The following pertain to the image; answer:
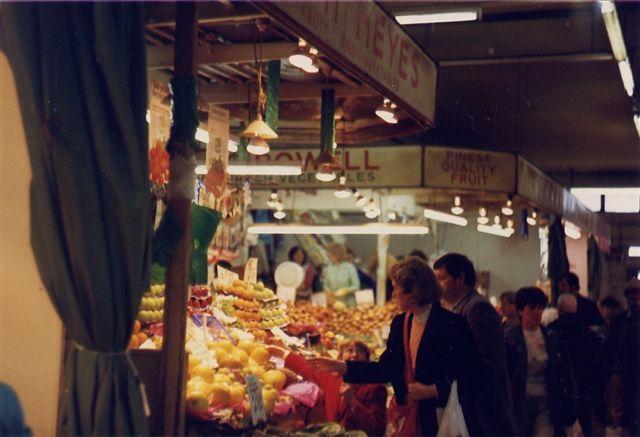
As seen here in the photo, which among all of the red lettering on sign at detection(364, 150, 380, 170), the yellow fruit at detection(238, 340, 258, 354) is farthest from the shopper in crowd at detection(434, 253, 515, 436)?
the red lettering on sign at detection(364, 150, 380, 170)

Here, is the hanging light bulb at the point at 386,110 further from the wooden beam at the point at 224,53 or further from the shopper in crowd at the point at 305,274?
the shopper in crowd at the point at 305,274

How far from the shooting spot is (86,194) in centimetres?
302

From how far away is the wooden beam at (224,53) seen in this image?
5.27 meters

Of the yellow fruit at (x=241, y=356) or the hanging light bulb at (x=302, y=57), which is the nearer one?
the hanging light bulb at (x=302, y=57)

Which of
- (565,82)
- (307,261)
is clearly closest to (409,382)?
(565,82)

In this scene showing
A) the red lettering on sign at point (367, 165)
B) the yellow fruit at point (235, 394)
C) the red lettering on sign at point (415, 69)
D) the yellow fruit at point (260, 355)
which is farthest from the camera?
the red lettering on sign at point (367, 165)

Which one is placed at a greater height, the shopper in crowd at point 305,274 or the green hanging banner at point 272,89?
the green hanging banner at point 272,89

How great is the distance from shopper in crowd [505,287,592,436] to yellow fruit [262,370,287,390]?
1.99 meters

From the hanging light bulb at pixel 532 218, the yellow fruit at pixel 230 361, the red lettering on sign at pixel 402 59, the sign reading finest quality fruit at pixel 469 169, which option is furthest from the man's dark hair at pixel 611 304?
the yellow fruit at pixel 230 361

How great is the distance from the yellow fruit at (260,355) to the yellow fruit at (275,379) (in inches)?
8.5

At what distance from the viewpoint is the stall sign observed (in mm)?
4062

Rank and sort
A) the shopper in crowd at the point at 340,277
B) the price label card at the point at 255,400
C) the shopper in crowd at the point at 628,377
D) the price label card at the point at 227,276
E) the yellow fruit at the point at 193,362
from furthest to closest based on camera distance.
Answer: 1. the shopper in crowd at the point at 340,277
2. the shopper in crowd at the point at 628,377
3. the price label card at the point at 227,276
4. the yellow fruit at the point at 193,362
5. the price label card at the point at 255,400

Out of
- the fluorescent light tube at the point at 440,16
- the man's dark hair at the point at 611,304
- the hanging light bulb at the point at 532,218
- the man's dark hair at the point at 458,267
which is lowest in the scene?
the man's dark hair at the point at 611,304

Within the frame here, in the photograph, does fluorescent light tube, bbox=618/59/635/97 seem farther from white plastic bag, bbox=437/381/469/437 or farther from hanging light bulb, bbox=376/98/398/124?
white plastic bag, bbox=437/381/469/437
